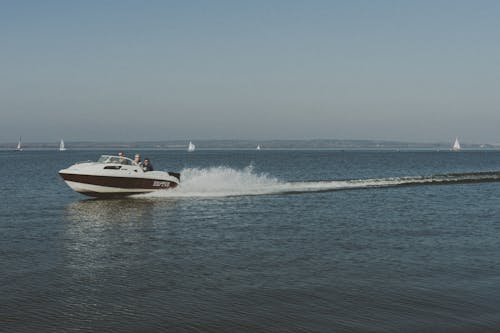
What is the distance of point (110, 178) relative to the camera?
30.8 m

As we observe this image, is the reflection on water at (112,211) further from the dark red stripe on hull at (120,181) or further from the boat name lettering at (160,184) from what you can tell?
the boat name lettering at (160,184)

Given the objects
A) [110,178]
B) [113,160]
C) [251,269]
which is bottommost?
[251,269]

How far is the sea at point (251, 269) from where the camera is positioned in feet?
29.2

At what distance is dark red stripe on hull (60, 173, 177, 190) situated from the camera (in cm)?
3045

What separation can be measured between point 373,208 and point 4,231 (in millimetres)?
16307

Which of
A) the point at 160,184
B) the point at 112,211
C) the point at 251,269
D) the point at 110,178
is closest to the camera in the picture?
the point at 251,269

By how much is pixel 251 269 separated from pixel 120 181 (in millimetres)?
19962

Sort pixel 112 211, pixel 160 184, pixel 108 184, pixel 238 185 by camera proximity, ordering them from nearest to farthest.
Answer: pixel 112 211 → pixel 108 184 → pixel 160 184 → pixel 238 185

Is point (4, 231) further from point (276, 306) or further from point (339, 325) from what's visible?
point (339, 325)

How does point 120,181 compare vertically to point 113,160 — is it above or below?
below

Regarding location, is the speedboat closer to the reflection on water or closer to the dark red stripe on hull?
the dark red stripe on hull

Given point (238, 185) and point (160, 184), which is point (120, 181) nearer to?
point (160, 184)

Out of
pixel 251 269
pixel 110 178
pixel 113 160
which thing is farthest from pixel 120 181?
pixel 251 269

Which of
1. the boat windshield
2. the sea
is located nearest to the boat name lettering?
the boat windshield
